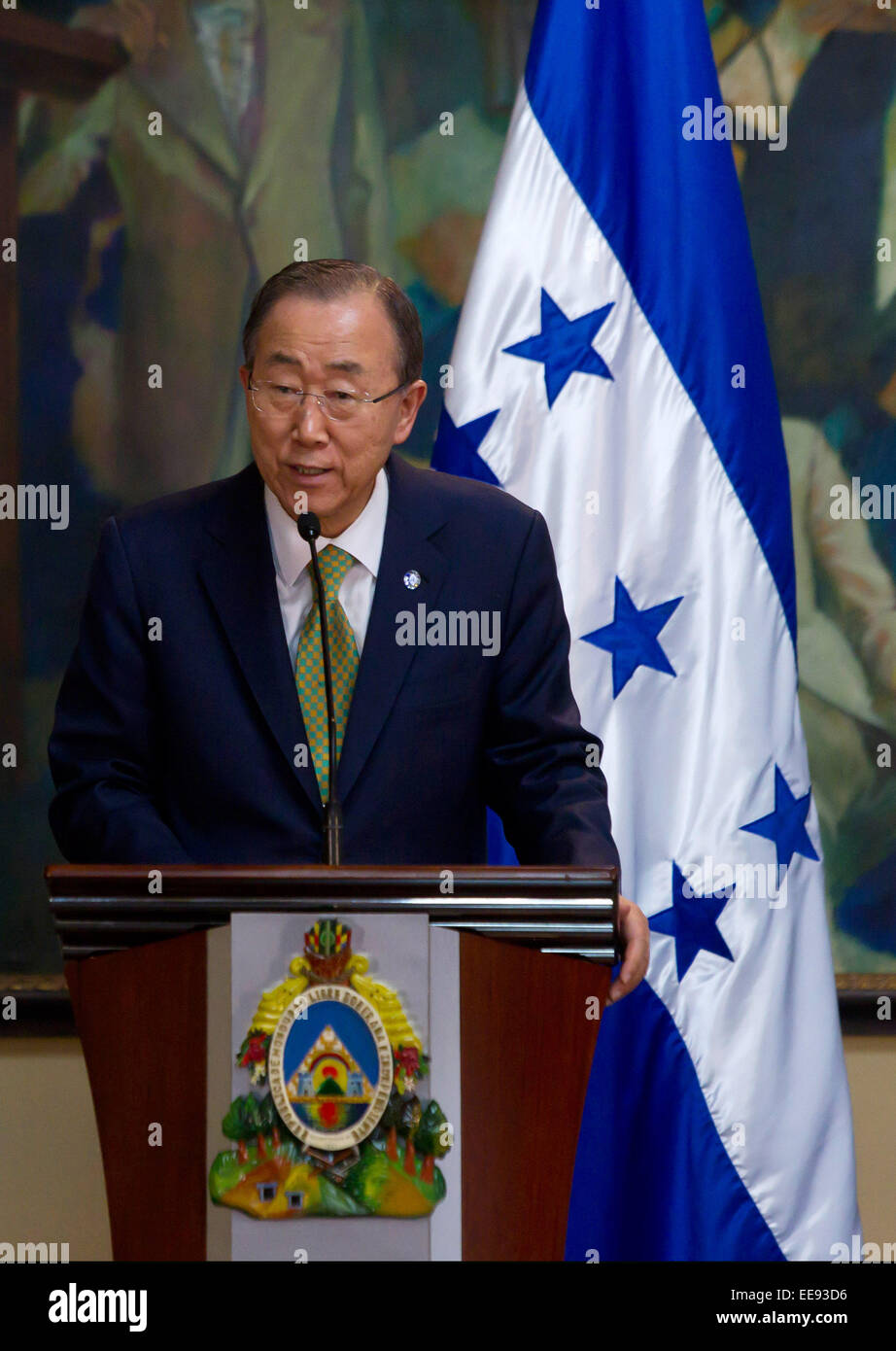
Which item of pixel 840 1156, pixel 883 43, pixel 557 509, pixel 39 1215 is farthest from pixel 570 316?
pixel 39 1215

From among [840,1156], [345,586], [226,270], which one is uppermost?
[226,270]

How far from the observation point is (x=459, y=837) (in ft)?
6.98

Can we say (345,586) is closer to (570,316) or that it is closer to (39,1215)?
(570,316)

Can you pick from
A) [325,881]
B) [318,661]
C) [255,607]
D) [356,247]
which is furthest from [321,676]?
[356,247]

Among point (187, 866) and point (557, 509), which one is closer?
point (187, 866)

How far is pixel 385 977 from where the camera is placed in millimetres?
1396

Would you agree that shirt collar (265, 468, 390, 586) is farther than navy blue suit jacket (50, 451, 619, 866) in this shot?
Yes

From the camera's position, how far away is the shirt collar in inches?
82.8

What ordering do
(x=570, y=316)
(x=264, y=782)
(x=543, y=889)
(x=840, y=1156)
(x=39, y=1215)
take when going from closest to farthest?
(x=543, y=889)
(x=264, y=782)
(x=840, y=1156)
(x=570, y=316)
(x=39, y=1215)

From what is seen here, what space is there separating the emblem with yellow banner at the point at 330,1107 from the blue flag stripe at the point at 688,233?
1664 mm

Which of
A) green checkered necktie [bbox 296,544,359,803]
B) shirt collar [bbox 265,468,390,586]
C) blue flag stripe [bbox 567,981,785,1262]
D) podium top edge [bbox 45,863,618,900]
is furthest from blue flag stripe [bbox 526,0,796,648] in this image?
podium top edge [bbox 45,863,618,900]

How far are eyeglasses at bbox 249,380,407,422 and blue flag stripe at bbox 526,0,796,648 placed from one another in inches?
40.7

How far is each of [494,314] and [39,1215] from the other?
212 cm

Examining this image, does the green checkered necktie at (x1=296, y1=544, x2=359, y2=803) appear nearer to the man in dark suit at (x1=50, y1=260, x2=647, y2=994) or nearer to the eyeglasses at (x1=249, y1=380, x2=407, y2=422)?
the man in dark suit at (x1=50, y1=260, x2=647, y2=994)
